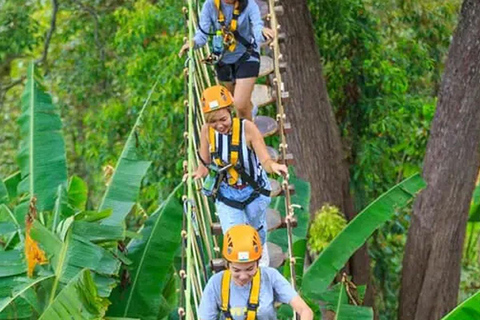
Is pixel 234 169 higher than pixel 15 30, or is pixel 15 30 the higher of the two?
pixel 15 30

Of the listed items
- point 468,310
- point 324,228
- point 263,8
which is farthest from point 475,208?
point 468,310

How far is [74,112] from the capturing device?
1190cm

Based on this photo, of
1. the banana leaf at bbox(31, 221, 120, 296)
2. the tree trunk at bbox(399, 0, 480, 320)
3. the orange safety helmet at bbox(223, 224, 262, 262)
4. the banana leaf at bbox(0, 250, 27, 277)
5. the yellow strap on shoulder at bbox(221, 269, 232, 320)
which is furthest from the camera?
the tree trunk at bbox(399, 0, 480, 320)

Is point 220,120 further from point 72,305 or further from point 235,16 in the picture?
point 235,16

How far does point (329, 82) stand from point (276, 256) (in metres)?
3.67

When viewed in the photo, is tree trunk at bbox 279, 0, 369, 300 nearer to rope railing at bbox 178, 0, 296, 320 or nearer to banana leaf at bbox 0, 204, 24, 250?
rope railing at bbox 178, 0, 296, 320

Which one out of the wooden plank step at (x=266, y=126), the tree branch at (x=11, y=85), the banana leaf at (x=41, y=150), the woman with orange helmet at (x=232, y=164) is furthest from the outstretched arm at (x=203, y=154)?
the tree branch at (x=11, y=85)

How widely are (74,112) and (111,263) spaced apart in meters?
5.88

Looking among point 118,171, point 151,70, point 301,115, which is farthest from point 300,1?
point 118,171

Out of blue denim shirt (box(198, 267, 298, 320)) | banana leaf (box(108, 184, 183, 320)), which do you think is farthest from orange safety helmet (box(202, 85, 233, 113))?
banana leaf (box(108, 184, 183, 320))

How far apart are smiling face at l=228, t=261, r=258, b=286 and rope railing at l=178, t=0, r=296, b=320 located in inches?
16.2

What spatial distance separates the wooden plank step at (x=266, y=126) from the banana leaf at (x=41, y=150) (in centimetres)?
114

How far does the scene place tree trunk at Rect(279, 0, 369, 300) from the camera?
8.86 metres

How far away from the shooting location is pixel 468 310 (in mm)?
5586
